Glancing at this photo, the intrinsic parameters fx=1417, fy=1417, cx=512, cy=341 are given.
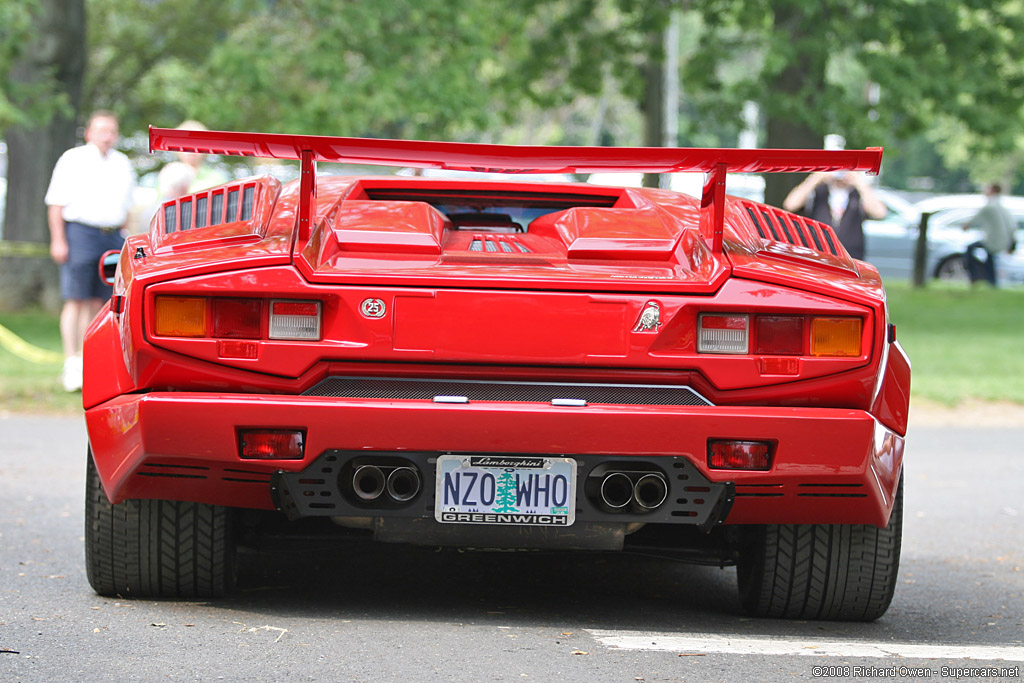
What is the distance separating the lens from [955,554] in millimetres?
5523

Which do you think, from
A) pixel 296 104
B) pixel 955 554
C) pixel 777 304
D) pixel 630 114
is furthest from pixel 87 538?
pixel 630 114

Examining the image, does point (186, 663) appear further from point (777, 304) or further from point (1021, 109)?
point (1021, 109)

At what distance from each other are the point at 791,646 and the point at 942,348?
11134 millimetres

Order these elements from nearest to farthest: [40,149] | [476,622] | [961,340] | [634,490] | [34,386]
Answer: [634,490], [476,622], [34,386], [961,340], [40,149]

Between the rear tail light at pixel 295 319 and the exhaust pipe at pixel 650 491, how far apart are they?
915 millimetres

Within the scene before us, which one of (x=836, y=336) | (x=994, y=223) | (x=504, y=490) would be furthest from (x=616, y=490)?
(x=994, y=223)

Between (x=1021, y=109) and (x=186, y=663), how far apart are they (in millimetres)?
16978

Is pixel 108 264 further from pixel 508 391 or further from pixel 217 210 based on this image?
pixel 508 391

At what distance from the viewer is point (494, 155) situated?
370cm

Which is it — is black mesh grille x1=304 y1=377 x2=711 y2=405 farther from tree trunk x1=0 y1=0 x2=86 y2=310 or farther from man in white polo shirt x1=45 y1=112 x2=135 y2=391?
tree trunk x1=0 y1=0 x2=86 y2=310

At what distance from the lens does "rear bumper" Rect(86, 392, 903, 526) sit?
11.6 feet

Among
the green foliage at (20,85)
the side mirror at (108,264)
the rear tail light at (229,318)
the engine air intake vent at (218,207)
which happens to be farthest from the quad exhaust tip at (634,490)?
the green foliage at (20,85)

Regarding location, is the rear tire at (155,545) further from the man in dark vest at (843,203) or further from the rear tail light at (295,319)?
the man in dark vest at (843,203)

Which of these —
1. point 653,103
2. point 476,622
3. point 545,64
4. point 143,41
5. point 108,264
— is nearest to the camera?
point 476,622
